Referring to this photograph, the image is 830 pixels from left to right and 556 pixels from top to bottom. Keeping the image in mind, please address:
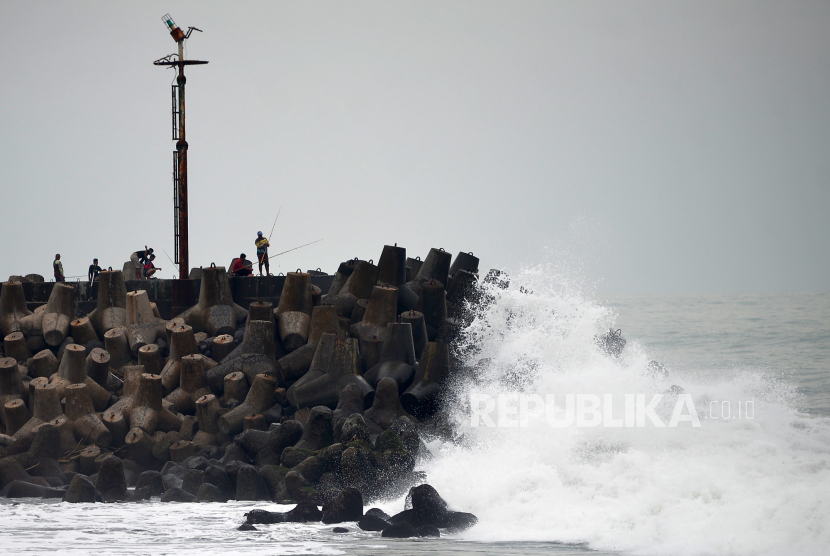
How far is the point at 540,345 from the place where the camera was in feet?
48.5

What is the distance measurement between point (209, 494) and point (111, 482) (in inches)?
53.6

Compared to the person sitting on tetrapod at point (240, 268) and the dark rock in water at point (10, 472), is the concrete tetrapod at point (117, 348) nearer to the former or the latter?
the person sitting on tetrapod at point (240, 268)

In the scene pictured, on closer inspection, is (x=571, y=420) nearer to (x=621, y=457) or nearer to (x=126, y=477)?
(x=621, y=457)

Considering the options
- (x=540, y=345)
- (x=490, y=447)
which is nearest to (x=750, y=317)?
(x=540, y=345)

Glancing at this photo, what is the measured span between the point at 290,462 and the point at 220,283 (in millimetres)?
5225

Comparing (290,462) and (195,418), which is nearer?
(290,462)

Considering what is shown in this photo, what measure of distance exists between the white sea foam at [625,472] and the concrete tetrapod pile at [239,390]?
0.71 metres

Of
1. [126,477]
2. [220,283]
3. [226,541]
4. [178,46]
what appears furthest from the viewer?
[178,46]

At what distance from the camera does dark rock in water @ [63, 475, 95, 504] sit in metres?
11.5

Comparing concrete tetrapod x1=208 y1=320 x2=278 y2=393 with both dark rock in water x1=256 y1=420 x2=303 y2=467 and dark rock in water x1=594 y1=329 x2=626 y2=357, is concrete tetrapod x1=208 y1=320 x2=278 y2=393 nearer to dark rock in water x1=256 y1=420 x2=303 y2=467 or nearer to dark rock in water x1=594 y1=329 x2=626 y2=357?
dark rock in water x1=256 y1=420 x2=303 y2=467

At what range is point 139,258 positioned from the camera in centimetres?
1936

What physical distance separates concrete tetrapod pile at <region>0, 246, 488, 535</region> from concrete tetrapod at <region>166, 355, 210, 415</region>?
0.02 meters

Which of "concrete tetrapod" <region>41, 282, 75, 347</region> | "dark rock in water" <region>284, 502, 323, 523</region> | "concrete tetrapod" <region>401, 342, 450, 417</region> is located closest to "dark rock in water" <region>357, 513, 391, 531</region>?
"dark rock in water" <region>284, 502, 323, 523</region>

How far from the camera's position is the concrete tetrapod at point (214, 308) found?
1578 centimetres
